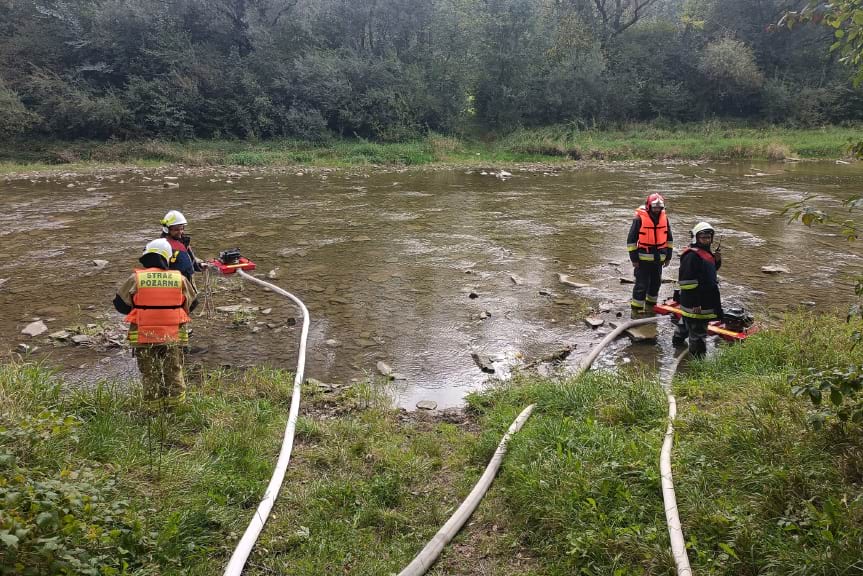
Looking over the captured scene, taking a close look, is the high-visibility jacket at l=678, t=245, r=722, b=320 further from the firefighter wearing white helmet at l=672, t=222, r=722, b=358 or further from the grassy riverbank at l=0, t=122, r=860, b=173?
the grassy riverbank at l=0, t=122, r=860, b=173

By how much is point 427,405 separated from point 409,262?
5868 mm

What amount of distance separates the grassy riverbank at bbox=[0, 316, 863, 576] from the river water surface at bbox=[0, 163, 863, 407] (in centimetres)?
144

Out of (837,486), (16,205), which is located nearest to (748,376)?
(837,486)

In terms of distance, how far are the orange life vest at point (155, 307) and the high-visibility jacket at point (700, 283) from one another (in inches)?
224

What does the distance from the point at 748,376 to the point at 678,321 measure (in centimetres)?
218

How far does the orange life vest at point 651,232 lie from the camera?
846 centimetres

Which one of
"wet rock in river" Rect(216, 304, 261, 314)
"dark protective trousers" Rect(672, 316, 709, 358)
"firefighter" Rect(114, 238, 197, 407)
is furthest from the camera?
"wet rock in river" Rect(216, 304, 261, 314)

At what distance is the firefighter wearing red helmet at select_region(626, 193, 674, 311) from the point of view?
8464mm

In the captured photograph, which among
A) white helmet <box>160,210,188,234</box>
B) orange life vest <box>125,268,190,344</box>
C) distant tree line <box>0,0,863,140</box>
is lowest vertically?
orange life vest <box>125,268,190,344</box>

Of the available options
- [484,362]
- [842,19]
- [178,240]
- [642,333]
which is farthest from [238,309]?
[842,19]

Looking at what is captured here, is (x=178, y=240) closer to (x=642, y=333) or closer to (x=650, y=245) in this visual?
(x=642, y=333)

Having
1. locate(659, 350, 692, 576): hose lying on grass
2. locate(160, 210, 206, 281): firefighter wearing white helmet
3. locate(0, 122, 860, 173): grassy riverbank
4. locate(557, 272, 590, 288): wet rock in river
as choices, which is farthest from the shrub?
locate(0, 122, 860, 173): grassy riverbank

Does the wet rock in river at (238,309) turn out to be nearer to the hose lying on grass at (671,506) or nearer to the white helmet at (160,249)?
the white helmet at (160,249)

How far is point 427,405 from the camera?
6.12 metres
